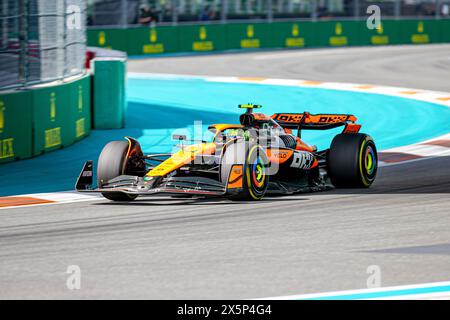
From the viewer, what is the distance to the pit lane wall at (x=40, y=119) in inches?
582

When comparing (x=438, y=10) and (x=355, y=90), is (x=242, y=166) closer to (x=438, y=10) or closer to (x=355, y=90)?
(x=355, y=90)

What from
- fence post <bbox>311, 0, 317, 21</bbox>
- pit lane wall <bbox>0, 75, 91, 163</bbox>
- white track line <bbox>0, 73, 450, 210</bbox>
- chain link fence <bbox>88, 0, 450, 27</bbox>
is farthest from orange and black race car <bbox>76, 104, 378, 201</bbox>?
fence post <bbox>311, 0, 317, 21</bbox>

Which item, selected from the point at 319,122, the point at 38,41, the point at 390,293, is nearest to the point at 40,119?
the point at 38,41

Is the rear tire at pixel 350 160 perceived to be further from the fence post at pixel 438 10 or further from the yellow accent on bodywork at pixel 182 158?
the fence post at pixel 438 10

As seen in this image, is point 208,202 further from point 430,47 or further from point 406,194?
point 430,47

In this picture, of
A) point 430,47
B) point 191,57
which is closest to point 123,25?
point 191,57

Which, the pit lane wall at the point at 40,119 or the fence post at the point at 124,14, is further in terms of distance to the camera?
the fence post at the point at 124,14

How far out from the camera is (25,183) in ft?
43.6

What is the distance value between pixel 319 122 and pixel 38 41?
5283mm

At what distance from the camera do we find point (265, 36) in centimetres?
3728

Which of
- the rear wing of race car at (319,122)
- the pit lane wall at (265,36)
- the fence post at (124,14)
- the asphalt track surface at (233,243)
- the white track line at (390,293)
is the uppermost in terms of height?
Result: the fence post at (124,14)

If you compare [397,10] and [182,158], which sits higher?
[397,10]

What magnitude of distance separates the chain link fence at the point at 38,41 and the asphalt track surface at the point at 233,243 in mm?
4276

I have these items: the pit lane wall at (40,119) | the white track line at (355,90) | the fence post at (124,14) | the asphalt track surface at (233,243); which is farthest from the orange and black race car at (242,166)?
the fence post at (124,14)
